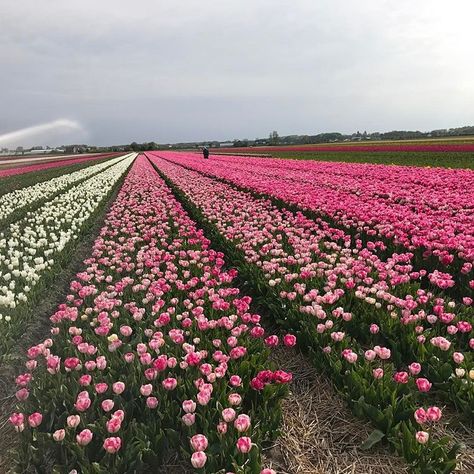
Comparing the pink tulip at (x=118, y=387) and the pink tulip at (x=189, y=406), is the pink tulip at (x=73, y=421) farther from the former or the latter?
the pink tulip at (x=189, y=406)

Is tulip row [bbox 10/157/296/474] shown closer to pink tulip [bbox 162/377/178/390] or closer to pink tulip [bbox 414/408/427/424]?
pink tulip [bbox 162/377/178/390]

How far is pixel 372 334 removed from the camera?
12.2ft

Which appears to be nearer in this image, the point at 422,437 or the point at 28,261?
the point at 422,437

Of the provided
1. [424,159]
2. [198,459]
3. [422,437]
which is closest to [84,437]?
[198,459]

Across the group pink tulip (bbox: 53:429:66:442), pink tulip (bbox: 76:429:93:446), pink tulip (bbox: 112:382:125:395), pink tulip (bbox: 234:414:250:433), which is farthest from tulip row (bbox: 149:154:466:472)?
pink tulip (bbox: 53:429:66:442)

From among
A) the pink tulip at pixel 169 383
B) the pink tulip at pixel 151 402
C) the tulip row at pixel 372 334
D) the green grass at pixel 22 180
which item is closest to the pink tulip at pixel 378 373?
the tulip row at pixel 372 334

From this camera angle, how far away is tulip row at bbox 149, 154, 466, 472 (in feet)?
8.57

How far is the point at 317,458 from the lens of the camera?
8.73 feet

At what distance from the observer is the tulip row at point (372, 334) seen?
261 centimetres

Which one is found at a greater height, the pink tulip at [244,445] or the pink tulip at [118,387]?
the pink tulip at [118,387]

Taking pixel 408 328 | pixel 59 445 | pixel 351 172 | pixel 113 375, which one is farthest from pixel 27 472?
pixel 351 172

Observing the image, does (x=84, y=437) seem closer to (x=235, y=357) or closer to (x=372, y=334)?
(x=235, y=357)

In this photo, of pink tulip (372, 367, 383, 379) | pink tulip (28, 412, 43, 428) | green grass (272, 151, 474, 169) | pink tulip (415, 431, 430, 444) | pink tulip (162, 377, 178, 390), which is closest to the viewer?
pink tulip (415, 431, 430, 444)

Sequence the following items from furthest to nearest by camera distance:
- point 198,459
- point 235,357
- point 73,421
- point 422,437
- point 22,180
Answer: point 22,180 → point 235,357 → point 73,421 → point 422,437 → point 198,459
